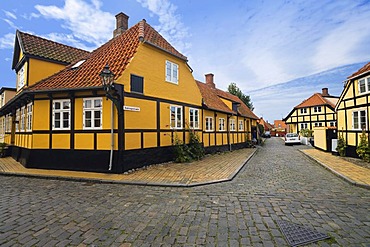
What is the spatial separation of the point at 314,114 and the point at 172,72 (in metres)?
33.4

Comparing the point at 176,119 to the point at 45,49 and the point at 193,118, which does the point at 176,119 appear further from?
the point at 45,49

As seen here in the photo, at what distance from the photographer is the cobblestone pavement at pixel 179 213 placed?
133 inches

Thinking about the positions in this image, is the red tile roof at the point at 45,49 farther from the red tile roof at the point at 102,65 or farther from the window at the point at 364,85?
the window at the point at 364,85

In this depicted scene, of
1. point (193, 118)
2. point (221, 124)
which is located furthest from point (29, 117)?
point (221, 124)

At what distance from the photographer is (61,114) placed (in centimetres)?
932

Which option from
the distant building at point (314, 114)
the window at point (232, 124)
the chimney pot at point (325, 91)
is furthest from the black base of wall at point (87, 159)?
the chimney pot at point (325, 91)

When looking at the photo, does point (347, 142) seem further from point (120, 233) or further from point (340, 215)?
point (120, 233)

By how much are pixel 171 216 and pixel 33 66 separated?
1228 cm

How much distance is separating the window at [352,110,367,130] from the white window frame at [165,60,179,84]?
34.9 feet

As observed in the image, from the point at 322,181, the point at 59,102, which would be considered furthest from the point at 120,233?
the point at 59,102

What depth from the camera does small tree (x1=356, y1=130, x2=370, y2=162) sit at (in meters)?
10.8

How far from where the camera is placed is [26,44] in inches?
477

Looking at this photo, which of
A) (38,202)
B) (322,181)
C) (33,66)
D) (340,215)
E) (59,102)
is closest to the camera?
(340,215)

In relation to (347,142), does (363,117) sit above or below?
above
